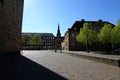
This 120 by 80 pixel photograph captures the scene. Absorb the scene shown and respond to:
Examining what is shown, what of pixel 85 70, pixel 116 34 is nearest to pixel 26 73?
pixel 85 70

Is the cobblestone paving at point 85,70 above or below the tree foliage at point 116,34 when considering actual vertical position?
below

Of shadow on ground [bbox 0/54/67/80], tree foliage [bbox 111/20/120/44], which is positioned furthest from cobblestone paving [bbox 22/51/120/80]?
tree foliage [bbox 111/20/120/44]

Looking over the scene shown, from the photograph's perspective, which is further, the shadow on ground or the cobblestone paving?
the cobblestone paving

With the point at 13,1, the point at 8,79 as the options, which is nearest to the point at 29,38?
the point at 13,1

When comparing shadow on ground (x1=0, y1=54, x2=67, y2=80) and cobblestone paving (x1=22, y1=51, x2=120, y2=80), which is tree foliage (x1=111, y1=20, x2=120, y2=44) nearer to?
cobblestone paving (x1=22, y1=51, x2=120, y2=80)

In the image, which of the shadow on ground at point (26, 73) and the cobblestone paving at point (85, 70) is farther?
the cobblestone paving at point (85, 70)

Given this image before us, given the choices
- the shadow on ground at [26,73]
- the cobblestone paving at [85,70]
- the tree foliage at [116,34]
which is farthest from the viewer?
the tree foliage at [116,34]

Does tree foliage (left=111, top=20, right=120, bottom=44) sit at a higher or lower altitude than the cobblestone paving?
higher

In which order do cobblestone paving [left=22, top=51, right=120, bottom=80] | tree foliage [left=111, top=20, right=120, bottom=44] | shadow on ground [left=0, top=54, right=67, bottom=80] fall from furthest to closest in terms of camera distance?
tree foliage [left=111, top=20, right=120, bottom=44], cobblestone paving [left=22, top=51, right=120, bottom=80], shadow on ground [left=0, top=54, right=67, bottom=80]

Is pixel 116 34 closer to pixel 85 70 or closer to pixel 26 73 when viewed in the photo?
pixel 85 70

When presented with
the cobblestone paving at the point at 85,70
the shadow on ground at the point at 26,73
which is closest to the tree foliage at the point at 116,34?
the cobblestone paving at the point at 85,70

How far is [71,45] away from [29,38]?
48.7 metres

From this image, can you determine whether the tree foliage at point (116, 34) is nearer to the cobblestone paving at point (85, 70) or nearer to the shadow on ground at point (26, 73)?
the cobblestone paving at point (85, 70)

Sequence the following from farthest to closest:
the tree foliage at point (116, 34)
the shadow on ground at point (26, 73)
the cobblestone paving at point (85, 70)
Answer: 1. the tree foliage at point (116, 34)
2. the cobblestone paving at point (85, 70)
3. the shadow on ground at point (26, 73)
